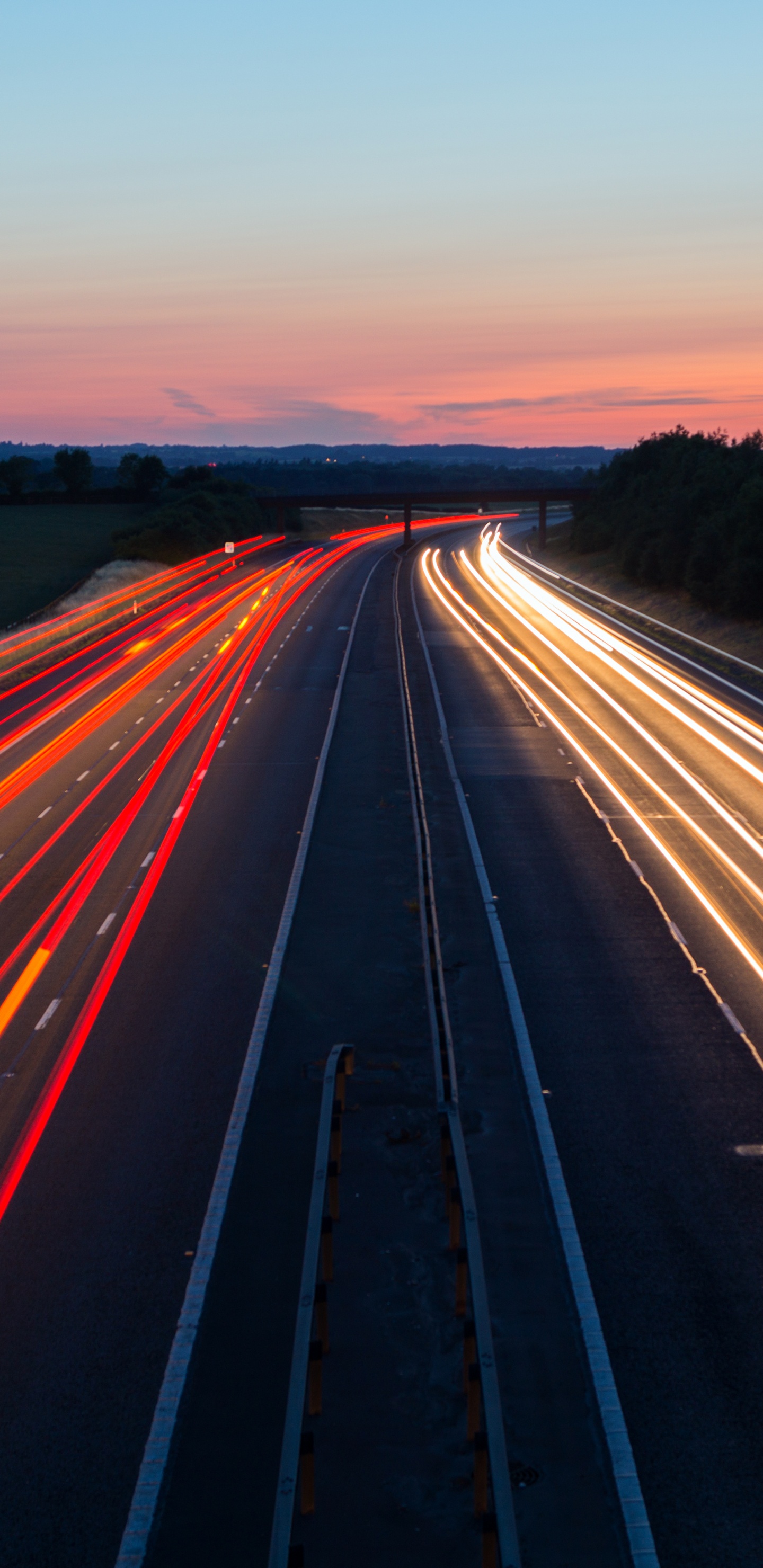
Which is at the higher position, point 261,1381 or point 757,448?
point 757,448

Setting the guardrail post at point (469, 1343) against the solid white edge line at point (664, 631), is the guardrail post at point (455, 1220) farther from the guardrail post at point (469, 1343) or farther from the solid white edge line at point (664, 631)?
the solid white edge line at point (664, 631)

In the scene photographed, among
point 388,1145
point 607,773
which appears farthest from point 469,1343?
point 607,773

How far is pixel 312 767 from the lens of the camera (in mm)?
32906

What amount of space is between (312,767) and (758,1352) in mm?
23815

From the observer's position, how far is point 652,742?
35500 millimetres

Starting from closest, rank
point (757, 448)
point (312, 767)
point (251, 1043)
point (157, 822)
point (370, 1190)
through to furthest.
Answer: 1. point (370, 1190)
2. point (251, 1043)
3. point (157, 822)
4. point (312, 767)
5. point (757, 448)

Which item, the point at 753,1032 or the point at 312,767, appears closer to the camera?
the point at 753,1032

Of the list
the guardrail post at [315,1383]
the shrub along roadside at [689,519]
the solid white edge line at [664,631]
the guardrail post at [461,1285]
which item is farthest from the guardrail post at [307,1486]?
the shrub along roadside at [689,519]

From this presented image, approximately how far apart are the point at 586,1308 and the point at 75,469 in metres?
193

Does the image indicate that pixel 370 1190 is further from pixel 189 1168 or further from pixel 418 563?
pixel 418 563

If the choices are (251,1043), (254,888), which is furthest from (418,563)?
(251,1043)

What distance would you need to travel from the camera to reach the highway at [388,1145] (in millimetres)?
8859

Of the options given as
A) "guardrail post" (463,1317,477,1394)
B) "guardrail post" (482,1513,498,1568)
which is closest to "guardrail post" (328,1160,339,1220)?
"guardrail post" (463,1317,477,1394)

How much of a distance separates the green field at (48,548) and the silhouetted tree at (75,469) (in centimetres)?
2747
